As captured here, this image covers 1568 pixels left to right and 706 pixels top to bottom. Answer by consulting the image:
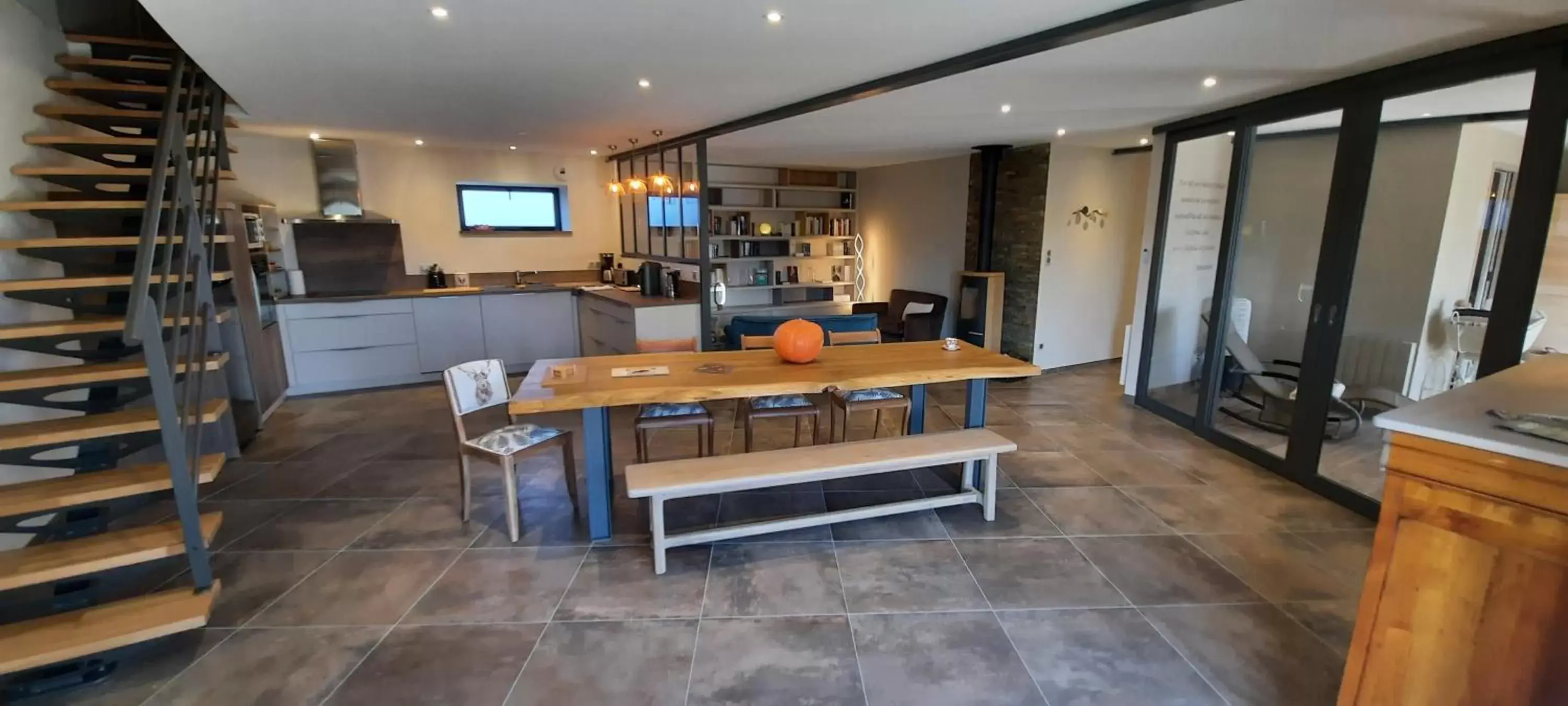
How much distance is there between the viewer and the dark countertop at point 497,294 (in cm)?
543

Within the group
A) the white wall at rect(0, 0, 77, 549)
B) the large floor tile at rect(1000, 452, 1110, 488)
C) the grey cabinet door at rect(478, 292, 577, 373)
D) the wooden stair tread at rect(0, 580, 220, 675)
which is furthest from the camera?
the grey cabinet door at rect(478, 292, 577, 373)

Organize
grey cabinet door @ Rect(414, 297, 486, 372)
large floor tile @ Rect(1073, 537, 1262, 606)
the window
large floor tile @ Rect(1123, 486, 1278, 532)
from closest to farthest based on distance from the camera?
large floor tile @ Rect(1073, 537, 1262, 606) < large floor tile @ Rect(1123, 486, 1278, 532) < grey cabinet door @ Rect(414, 297, 486, 372) < the window

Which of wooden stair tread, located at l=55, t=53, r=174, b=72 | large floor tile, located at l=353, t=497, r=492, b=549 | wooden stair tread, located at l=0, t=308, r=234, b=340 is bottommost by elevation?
large floor tile, located at l=353, t=497, r=492, b=549

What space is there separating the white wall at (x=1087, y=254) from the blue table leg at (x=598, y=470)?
4.77 m

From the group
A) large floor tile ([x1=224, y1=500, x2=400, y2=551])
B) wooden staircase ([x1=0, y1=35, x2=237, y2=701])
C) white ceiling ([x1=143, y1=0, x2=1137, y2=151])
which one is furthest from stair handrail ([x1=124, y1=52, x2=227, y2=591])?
white ceiling ([x1=143, y1=0, x2=1137, y2=151])

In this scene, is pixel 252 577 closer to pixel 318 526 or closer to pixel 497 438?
pixel 318 526

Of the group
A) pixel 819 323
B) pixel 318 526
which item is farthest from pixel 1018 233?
pixel 318 526

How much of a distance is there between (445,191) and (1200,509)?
708 centimetres

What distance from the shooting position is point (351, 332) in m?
5.64

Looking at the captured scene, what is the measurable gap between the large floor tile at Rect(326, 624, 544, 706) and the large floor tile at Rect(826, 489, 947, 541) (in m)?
1.48

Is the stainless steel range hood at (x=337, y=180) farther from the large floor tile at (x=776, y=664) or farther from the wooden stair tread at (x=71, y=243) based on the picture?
the large floor tile at (x=776, y=664)

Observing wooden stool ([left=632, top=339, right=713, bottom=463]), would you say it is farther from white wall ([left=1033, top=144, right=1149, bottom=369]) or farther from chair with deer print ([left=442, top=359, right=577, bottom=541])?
white wall ([left=1033, top=144, right=1149, bottom=369])

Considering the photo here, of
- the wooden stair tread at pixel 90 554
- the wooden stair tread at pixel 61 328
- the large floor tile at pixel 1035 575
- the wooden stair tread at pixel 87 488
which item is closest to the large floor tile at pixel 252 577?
the wooden stair tread at pixel 90 554

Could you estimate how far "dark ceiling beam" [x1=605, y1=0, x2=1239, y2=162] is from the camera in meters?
2.22
